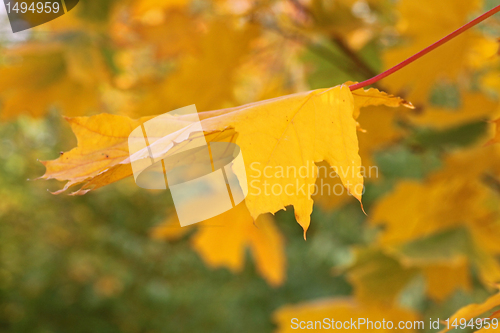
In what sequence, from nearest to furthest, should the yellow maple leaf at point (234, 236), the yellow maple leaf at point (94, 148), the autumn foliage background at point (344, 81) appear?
1. the yellow maple leaf at point (94, 148)
2. the autumn foliage background at point (344, 81)
3. the yellow maple leaf at point (234, 236)

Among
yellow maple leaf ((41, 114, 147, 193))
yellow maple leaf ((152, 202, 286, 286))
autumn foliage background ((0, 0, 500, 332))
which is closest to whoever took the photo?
yellow maple leaf ((41, 114, 147, 193))

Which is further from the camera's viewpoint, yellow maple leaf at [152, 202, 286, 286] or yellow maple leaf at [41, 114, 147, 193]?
yellow maple leaf at [152, 202, 286, 286]

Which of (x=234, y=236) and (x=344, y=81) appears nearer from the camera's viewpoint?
(x=344, y=81)

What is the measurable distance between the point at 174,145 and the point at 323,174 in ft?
1.91

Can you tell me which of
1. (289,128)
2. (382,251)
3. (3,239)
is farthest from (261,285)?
(289,128)

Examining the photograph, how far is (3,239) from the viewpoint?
4125mm
